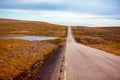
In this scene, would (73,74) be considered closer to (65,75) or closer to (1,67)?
(65,75)

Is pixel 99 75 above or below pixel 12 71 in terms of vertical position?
above

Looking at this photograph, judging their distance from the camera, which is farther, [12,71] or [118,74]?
[12,71]

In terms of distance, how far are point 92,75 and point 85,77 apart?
1.06 meters

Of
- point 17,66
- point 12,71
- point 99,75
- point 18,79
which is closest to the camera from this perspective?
point 99,75

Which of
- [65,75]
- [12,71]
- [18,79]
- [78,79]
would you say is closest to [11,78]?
[18,79]

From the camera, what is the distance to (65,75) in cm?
1783

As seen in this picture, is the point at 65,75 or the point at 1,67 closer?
the point at 65,75

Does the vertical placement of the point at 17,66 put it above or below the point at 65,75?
below

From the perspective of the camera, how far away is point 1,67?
25.8m

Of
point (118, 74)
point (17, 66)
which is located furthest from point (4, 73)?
point (118, 74)

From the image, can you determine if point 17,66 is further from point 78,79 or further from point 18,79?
point 78,79

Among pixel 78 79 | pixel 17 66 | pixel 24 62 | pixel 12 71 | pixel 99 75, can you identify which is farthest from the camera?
pixel 24 62

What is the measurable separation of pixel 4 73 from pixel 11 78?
147 centimetres

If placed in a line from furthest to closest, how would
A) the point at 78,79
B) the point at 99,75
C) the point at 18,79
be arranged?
1. the point at 18,79
2. the point at 99,75
3. the point at 78,79
